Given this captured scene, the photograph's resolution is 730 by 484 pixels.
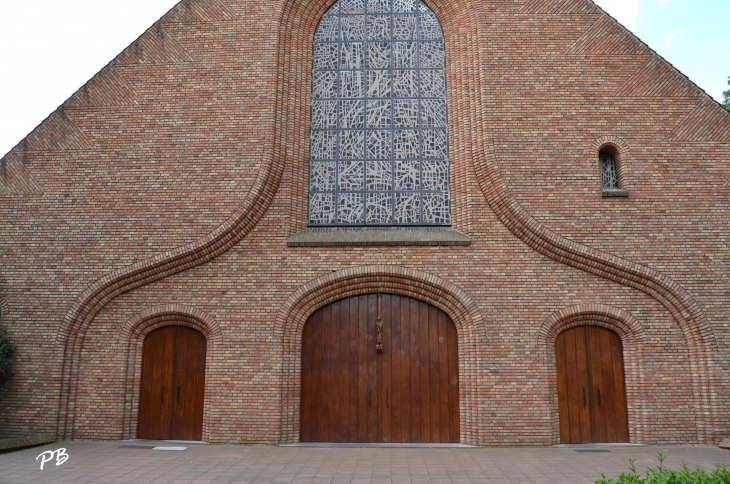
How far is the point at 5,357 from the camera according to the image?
9656mm

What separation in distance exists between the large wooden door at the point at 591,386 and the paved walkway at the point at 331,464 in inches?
21.8

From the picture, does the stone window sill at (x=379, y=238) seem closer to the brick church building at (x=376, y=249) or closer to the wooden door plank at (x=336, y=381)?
the brick church building at (x=376, y=249)

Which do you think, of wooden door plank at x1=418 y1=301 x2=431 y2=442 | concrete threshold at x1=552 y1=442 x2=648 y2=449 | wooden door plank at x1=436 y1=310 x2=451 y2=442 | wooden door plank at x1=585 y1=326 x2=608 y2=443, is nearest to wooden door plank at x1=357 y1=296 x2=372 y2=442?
wooden door plank at x1=418 y1=301 x2=431 y2=442

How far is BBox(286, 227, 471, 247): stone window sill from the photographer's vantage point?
1026cm

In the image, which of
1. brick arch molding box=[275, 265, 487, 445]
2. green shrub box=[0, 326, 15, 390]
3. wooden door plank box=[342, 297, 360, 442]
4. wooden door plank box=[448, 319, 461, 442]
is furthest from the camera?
wooden door plank box=[342, 297, 360, 442]

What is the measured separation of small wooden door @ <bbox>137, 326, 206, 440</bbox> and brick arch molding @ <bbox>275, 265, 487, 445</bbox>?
1.68 m

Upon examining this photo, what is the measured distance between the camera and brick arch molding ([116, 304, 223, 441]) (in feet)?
32.8

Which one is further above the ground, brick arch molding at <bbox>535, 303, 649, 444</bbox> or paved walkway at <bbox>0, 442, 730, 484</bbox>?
brick arch molding at <bbox>535, 303, 649, 444</bbox>

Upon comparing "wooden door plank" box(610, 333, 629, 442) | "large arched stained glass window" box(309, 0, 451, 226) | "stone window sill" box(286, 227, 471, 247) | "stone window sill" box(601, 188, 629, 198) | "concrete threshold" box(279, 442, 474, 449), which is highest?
"large arched stained glass window" box(309, 0, 451, 226)

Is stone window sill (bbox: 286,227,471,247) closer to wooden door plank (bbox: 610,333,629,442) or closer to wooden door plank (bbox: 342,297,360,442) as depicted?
wooden door plank (bbox: 342,297,360,442)

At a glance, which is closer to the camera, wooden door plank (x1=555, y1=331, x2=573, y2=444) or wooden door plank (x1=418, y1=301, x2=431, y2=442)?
wooden door plank (x1=555, y1=331, x2=573, y2=444)

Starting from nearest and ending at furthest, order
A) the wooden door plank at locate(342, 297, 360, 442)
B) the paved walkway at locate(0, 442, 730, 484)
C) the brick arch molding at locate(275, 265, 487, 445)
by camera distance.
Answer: the paved walkway at locate(0, 442, 730, 484) < the brick arch molding at locate(275, 265, 487, 445) < the wooden door plank at locate(342, 297, 360, 442)

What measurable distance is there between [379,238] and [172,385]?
4.82 meters

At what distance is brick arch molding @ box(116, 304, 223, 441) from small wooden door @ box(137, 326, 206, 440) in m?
0.12
